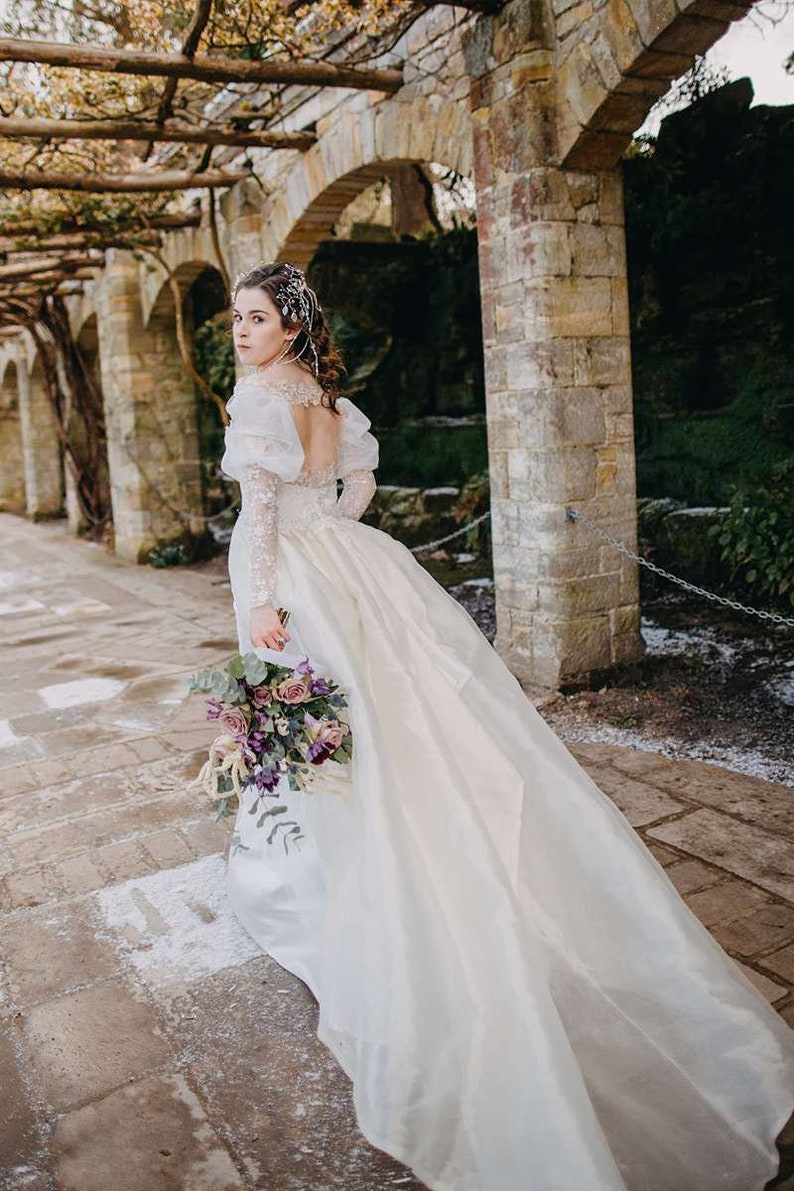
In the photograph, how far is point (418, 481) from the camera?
997 centimetres

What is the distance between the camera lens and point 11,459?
18984 mm

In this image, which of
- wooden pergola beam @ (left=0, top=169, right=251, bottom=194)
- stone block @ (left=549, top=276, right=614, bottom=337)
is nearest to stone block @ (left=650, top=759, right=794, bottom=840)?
stone block @ (left=549, top=276, right=614, bottom=337)

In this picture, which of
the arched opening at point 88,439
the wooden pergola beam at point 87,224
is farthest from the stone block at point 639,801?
the arched opening at point 88,439

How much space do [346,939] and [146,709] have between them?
3.20 metres

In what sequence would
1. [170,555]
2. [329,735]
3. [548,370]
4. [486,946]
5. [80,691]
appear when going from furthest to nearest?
[170,555]
[80,691]
[548,370]
[329,735]
[486,946]

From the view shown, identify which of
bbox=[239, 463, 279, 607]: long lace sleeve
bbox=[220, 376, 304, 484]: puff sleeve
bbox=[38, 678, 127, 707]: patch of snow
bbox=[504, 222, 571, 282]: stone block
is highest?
bbox=[504, 222, 571, 282]: stone block

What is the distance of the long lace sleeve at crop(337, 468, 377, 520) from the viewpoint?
271 cm

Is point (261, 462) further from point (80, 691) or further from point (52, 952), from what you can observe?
point (80, 691)

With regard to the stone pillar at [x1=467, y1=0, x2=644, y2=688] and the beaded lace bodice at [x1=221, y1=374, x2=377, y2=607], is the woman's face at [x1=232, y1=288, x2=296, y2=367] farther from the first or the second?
the stone pillar at [x1=467, y1=0, x2=644, y2=688]

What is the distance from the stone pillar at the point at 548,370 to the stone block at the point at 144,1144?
306cm

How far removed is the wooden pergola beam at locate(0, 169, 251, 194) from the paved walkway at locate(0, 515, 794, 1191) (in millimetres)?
3364

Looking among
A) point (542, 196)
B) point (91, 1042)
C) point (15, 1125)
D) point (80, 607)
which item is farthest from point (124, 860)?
point (80, 607)

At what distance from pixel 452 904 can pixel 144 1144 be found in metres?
0.76

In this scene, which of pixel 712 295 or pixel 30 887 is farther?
pixel 712 295
